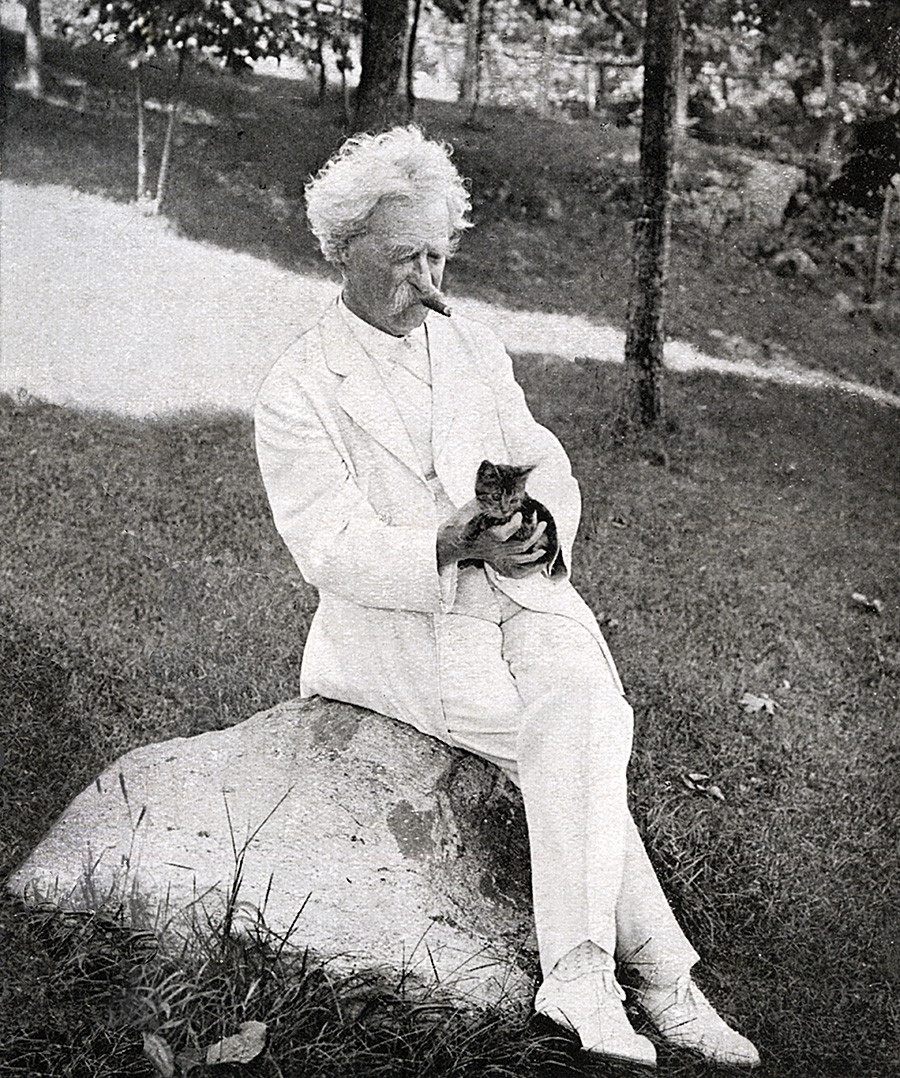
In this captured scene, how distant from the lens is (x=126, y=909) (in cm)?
285

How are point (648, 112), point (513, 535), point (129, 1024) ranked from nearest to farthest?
point (129, 1024) < point (513, 535) < point (648, 112)

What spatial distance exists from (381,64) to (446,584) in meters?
1.41

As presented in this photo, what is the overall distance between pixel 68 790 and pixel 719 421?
2023 millimetres

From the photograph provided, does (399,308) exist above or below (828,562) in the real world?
above

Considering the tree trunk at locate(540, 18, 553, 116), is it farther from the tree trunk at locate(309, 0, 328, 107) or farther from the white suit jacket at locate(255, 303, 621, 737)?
the white suit jacket at locate(255, 303, 621, 737)

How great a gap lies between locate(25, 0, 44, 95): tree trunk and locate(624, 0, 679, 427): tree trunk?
62.5 inches

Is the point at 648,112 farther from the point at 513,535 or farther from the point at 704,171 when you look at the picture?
the point at 513,535

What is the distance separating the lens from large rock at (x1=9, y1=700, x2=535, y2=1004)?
2.85 m

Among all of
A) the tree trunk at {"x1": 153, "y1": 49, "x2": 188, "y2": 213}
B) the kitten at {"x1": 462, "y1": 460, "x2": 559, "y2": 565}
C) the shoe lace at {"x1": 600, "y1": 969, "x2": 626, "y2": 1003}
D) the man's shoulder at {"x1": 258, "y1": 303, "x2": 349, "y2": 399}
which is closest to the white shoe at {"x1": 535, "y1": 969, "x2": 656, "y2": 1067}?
the shoe lace at {"x1": 600, "y1": 969, "x2": 626, "y2": 1003}

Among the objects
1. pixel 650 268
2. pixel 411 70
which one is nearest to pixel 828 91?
pixel 650 268

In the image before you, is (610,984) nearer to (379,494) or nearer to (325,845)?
(325,845)

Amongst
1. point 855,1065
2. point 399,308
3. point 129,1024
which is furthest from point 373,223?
point 855,1065

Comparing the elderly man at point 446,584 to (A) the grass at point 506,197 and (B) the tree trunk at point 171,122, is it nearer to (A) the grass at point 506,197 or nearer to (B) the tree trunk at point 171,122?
(A) the grass at point 506,197

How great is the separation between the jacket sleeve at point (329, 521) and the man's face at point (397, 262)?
0.26 meters
